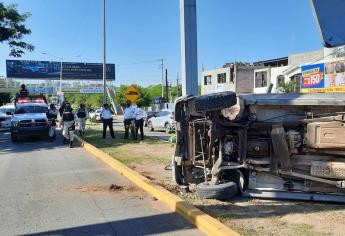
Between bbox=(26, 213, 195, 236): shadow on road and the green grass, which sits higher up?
the green grass

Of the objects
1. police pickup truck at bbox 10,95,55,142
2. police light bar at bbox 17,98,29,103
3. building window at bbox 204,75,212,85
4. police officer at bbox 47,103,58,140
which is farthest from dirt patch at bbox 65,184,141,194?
building window at bbox 204,75,212,85

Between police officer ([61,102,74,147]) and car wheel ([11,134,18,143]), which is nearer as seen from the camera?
police officer ([61,102,74,147])

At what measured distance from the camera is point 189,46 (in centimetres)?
1003

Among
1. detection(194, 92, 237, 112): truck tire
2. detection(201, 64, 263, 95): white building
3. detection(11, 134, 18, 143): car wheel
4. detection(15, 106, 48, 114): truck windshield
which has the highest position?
detection(201, 64, 263, 95): white building

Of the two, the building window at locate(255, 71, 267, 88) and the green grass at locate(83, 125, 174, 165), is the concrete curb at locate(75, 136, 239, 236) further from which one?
the building window at locate(255, 71, 267, 88)

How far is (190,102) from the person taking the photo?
7.91 metres

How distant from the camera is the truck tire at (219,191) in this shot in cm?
732

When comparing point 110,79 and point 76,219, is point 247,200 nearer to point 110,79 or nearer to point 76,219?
point 76,219

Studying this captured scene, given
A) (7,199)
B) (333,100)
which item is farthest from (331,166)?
(7,199)

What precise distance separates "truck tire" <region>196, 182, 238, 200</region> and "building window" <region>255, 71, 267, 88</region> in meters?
50.3

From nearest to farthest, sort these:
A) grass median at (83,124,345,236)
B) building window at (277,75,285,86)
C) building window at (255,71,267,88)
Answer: grass median at (83,124,345,236)
building window at (277,75,285,86)
building window at (255,71,267,88)

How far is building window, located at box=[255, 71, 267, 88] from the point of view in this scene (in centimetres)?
5725

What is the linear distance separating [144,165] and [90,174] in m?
1.37

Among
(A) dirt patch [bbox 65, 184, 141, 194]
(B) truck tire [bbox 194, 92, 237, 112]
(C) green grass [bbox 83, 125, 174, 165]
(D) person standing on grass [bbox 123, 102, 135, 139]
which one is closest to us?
(B) truck tire [bbox 194, 92, 237, 112]
